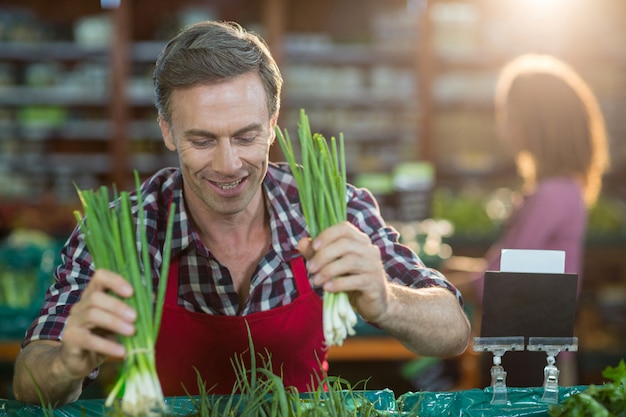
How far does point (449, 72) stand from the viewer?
6195 mm

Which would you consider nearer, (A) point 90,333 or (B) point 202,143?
(A) point 90,333

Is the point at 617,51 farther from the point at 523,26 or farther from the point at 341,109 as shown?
the point at 341,109

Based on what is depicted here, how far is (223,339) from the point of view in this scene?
1.81 metres

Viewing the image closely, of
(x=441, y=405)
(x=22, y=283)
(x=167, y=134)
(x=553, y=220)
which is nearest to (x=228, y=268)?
(x=167, y=134)

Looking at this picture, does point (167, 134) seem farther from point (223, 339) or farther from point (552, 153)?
point (552, 153)

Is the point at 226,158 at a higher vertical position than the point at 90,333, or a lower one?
higher

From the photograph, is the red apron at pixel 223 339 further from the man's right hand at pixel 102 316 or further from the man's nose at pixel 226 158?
the man's right hand at pixel 102 316

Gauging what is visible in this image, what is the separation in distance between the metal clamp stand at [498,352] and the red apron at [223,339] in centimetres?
42

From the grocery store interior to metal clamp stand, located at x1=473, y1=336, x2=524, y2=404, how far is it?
4019 millimetres

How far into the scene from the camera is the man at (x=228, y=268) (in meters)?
1.25

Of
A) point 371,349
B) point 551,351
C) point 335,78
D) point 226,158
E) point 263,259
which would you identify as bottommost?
point 371,349

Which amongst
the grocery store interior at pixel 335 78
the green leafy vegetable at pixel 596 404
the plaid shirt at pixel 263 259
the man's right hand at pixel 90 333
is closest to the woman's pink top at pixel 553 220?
the plaid shirt at pixel 263 259

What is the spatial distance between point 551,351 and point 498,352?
0.38ft

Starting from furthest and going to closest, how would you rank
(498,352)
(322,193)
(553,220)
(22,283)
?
(22,283) → (553,220) → (498,352) → (322,193)
